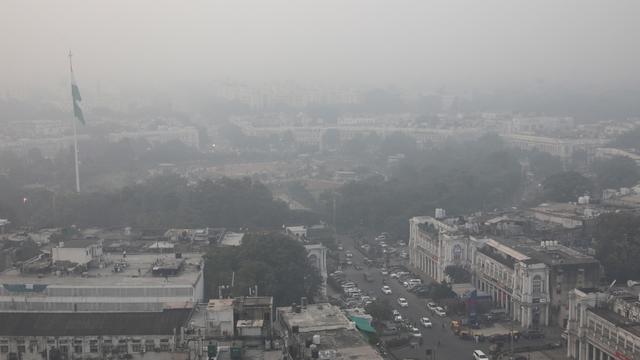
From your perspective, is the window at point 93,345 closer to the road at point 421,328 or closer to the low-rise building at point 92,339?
the low-rise building at point 92,339

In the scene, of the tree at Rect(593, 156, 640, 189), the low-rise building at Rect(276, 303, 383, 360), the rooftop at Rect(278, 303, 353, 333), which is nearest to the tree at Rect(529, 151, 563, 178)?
the tree at Rect(593, 156, 640, 189)


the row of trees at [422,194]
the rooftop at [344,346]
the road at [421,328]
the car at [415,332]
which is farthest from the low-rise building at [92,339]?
the row of trees at [422,194]

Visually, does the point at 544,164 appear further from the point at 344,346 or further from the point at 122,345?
the point at 122,345

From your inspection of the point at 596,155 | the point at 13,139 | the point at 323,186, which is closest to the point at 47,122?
the point at 13,139

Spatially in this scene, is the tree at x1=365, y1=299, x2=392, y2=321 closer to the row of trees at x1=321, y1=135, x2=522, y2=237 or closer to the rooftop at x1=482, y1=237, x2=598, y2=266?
the rooftop at x1=482, y1=237, x2=598, y2=266

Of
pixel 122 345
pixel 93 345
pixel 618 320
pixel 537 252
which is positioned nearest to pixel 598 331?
pixel 618 320

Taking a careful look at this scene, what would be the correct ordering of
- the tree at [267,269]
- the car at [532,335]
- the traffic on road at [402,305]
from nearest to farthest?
1. the traffic on road at [402,305]
2. the tree at [267,269]
3. the car at [532,335]

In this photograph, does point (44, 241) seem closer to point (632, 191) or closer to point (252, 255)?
point (252, 255)
